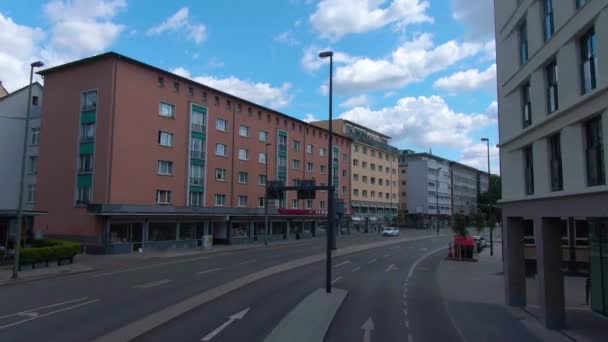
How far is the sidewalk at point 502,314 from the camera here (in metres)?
13.1

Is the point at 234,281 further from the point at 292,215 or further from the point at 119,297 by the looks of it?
the point at 292,215

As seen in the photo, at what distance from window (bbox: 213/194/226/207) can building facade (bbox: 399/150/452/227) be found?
75.2m

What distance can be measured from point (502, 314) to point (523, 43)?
32.7 feet

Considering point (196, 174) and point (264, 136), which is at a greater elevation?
point (264, 136)

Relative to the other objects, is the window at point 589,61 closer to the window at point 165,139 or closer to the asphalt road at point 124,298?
the asphalt road at point 124,298

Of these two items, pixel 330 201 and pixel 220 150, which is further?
pixel 220 150

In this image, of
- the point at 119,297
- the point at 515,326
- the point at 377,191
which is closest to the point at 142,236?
the point at 119,297

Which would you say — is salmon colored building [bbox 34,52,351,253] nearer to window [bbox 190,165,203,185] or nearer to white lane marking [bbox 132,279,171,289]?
window [bbox 190,165,203,185]

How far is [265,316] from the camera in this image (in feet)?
47.2

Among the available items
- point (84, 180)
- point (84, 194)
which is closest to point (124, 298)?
point (84, 194)

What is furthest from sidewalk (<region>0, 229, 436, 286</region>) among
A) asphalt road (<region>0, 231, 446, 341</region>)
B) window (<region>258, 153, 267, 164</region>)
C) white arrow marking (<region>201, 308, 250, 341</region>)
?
window (<region>258, 153, 267, 164</region>)

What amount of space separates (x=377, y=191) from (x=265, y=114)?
41.9 metres

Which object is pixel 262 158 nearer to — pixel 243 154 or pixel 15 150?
pixel 243 154

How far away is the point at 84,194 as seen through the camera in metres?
39.1
